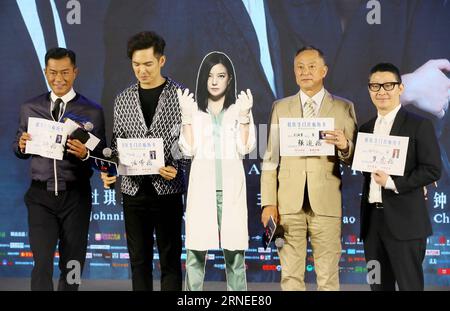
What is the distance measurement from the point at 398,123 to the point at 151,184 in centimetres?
159

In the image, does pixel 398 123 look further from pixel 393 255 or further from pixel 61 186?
pixel 61 186

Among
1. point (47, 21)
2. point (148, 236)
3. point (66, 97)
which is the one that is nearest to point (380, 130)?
point (148, 236)

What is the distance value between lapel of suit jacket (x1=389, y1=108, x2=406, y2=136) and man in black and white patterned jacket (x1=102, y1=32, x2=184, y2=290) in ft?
4.42

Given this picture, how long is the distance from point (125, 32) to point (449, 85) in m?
2.38

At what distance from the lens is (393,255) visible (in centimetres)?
378

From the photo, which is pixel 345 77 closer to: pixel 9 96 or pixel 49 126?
pixel 49 126

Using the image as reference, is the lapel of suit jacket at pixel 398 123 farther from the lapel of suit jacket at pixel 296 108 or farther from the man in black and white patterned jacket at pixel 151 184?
the man in black and white patterned jacket at pixel 151 184

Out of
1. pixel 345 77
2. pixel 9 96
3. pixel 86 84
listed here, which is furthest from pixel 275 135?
pixel 9 96

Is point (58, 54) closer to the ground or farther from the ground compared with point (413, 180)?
farther from the ground

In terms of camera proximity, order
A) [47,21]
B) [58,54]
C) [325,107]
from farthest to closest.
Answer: [47,21]
[58,54]
[325,107]

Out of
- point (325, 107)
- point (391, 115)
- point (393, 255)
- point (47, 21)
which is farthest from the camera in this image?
point (47, 21)

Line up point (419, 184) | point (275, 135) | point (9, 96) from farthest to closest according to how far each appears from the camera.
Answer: point (9, 96) → point (275, 135) → point (419, 184)

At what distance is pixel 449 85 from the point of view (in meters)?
4.52

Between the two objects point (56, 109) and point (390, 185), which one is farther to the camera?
point (56, 109)
